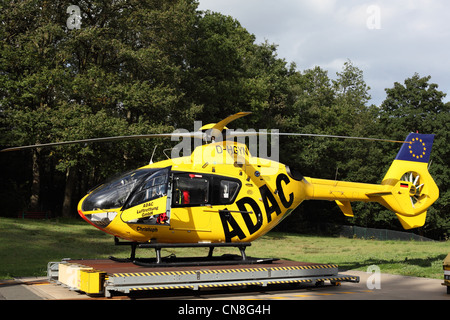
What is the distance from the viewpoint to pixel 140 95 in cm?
3170

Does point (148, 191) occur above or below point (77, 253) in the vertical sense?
above

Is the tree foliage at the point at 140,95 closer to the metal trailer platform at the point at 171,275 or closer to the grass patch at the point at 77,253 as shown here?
the grass patch at the point at 77,253

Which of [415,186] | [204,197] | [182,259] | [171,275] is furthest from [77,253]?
[415,186]

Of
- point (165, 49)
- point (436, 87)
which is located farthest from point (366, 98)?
point (165, 49)

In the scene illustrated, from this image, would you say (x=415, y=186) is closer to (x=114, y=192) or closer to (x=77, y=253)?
(x=114, y=192)

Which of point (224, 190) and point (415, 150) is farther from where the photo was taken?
point (415, 150)

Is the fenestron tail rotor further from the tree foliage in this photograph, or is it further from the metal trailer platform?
the tree foliage

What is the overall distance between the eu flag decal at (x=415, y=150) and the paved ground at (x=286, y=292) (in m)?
4.61

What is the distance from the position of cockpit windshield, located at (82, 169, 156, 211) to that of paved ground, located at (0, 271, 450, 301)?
2.27 m

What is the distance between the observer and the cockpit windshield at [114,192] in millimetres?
12133

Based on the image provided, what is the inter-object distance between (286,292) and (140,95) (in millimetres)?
21959

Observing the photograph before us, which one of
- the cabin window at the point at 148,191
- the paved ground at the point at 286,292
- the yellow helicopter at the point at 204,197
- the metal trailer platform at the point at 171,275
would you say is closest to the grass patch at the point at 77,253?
the paved ground at the point at 286,292

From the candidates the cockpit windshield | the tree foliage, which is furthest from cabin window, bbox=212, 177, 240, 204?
the tree foliage

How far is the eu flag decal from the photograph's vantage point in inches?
669
